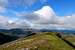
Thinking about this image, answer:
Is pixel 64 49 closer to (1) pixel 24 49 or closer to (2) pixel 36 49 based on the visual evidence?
(2) pixel 36 49

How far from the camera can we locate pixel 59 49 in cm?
19825

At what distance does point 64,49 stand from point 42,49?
24369mm

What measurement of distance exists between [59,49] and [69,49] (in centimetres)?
1123

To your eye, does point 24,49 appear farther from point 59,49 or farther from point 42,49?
point 59,49

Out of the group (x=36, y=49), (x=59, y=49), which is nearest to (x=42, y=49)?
(x=36, y=49)

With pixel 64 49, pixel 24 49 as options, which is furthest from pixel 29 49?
pixel 64 49

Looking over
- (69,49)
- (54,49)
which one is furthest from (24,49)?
(69,49)

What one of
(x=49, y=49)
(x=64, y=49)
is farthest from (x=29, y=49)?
(x=64, y=49)

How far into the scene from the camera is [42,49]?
195250 millimetres

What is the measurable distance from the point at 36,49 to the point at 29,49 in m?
8.65

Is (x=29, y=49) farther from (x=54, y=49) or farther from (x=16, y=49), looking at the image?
(x=54, y=49)

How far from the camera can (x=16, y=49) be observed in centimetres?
19475

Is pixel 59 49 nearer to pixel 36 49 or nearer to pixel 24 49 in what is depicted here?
pixel 36 49

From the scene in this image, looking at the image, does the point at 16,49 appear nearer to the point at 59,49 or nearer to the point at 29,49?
the point at 29,49
